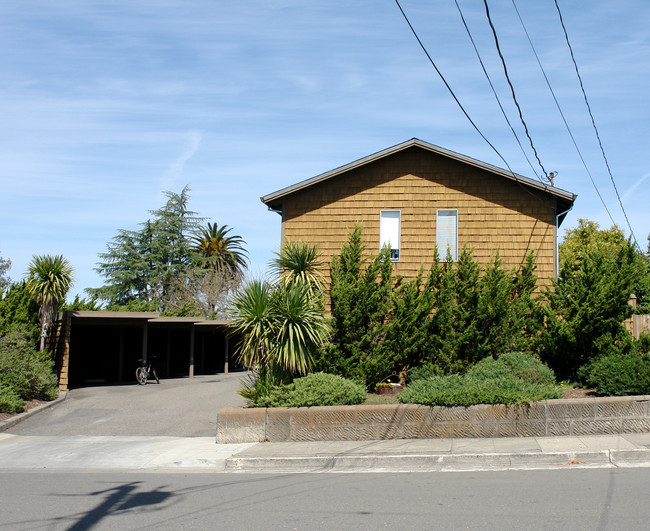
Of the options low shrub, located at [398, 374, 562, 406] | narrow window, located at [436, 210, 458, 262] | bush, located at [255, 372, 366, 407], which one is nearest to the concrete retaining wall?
low shrub, located at [398, 374, 562, 406]

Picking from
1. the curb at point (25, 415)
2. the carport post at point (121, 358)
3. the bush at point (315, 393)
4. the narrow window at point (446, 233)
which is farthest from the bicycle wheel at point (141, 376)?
the narrow window at point (446, 233)

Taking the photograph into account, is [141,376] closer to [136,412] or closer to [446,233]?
[136,412]

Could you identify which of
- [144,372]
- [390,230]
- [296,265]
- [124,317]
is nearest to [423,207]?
[390,230]

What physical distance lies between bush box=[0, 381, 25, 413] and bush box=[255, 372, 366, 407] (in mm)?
7191

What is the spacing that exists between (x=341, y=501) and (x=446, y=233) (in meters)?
11.8

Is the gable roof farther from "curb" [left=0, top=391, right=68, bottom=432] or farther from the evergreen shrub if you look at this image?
"curb" [left=0, top=391, right=68, bottom=432]

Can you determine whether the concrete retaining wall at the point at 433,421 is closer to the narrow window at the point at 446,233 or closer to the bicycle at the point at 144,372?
the narrow window at the point at 446,233

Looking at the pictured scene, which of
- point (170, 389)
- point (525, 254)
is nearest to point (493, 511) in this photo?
point (525, 254)

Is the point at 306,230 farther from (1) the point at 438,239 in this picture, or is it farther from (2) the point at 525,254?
(2) the point at 525,254

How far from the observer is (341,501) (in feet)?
26.0

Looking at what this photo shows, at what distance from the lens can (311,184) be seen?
19.0m

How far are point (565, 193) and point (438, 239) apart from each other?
3.54 meters

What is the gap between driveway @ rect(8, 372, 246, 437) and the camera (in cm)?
1538

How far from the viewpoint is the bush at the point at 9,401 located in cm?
1664
